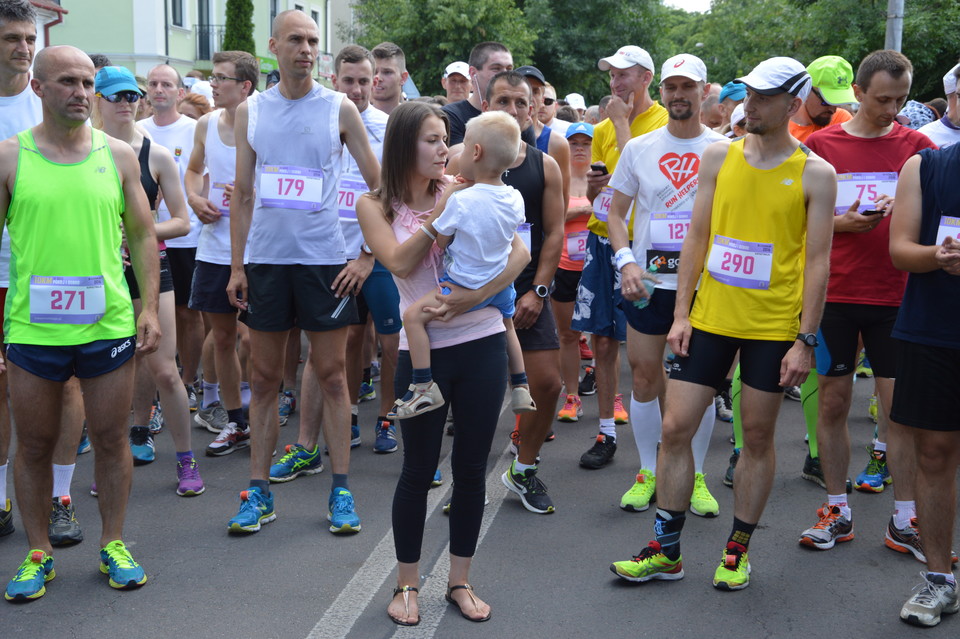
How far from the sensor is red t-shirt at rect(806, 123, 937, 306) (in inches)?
194

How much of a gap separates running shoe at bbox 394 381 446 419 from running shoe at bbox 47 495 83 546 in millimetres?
2043

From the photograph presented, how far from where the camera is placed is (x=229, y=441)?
20.8ft

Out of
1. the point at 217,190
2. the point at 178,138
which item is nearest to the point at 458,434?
the point at 217,190

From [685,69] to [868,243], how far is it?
4.17 feet

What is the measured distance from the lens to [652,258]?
5.12m

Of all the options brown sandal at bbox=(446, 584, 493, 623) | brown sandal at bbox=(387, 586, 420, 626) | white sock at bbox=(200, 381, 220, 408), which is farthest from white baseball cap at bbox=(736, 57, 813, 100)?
white sock at bbox=(200, 381, 220, 408)

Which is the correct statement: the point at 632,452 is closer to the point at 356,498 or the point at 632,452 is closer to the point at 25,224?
the point at 356,498

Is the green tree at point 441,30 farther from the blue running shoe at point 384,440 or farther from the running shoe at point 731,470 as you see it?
the running shoe at point 731,470

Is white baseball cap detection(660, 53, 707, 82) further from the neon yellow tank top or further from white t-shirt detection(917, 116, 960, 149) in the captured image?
the neon yellow tank top

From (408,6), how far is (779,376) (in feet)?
96.5

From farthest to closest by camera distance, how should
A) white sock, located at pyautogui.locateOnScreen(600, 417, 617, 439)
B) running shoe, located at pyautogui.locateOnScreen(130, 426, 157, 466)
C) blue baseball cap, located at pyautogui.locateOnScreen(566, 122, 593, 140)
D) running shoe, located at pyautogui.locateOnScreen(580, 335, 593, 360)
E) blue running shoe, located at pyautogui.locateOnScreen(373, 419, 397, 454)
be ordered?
running shoe, located at pyautogui.locateOnScreen(580, 335, 593, 360)
blue baseball cap, located at pyautogui.locateOnScreen(566, 122, 593, 140)
blue running shoe, located at pyautogui.locateOnScreen(373, 419, 397, 454)
white sock, located at pyautogui.locateOnScreen(600, 417, 617, 439)
running shoe, located at pyautogui.locateOnScreen(130, 426, 157, 466)

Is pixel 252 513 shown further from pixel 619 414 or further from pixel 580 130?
pixel 580 130

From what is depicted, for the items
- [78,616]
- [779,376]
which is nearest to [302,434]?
[78,616]

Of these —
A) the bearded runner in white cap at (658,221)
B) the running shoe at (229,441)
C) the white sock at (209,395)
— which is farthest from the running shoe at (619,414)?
the white sock at (209,395)
